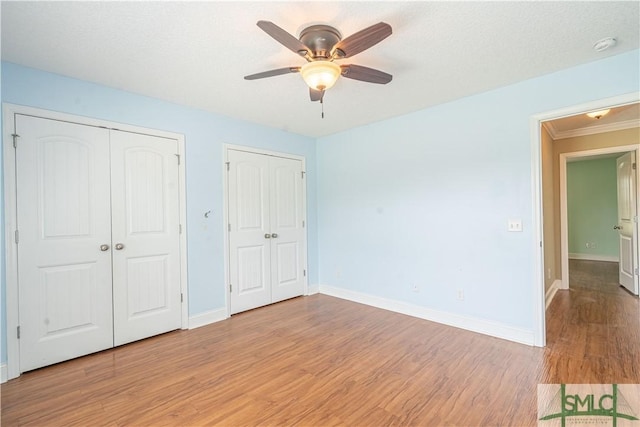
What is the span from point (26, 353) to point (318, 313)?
8.94ft

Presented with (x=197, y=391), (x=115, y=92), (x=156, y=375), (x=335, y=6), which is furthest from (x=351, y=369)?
(x=115, y=92)

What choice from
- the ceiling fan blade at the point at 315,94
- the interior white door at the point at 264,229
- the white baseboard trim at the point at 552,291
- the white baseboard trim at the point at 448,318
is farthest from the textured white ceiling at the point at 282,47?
the white baseboard trim at the point at 552,291

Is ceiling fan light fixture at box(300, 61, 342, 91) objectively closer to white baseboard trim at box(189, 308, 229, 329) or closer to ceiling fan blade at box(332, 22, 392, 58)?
ceiling fan blade at box(332, 22, 392, 58)

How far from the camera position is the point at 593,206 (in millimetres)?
6863

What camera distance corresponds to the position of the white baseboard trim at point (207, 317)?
10.8 ft

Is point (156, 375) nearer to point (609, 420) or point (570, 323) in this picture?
point (609, 420)

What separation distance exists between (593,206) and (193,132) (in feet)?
28.5

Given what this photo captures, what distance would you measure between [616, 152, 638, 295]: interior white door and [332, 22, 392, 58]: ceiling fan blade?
467cm

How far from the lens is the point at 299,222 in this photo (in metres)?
4.48

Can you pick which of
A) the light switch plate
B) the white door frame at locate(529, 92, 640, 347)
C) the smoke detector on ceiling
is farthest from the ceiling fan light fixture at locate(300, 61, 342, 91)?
the light switch plate

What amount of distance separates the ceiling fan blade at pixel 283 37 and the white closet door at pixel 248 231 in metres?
2.16

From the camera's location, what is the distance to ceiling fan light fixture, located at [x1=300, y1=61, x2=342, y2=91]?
185cm

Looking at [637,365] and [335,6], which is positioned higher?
[335,6]

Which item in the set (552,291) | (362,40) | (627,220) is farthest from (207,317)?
(627,220)
